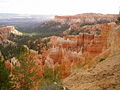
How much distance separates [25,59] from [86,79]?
8.21 meters

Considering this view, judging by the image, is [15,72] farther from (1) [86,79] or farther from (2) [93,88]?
(2) [93,88]

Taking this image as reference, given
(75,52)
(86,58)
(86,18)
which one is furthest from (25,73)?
(86,18)

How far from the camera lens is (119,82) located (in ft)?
27.8

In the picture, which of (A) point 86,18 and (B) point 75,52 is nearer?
(B) point 75,52

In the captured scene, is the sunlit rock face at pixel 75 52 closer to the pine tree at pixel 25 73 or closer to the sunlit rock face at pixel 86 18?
the pine tree at pixel 25 73

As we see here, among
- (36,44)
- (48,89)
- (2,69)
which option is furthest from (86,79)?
(36,44)

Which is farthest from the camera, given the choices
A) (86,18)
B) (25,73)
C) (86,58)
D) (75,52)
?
(86,18)

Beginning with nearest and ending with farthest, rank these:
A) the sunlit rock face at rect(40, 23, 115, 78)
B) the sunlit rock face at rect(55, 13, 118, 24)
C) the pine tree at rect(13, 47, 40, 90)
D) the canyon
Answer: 1. the canyon
2. the pine tree at rect(13, 47, 40, 90)
3. the sunlit rock face at rect(40, 23, 115, 78)
4. the sunlit rock face at rect(55, 13, 118, 24)

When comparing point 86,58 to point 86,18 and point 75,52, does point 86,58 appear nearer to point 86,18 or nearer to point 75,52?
point 75,52

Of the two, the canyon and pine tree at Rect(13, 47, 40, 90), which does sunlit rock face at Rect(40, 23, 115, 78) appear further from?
pine tree at Rect(13, 47, 40, 90)

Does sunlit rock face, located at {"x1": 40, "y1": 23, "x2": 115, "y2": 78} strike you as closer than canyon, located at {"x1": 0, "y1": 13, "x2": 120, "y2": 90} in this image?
No

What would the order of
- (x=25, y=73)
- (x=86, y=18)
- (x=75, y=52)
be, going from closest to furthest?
(x=25, y=73) < (x=75, y=52) < (x=86, y=18)

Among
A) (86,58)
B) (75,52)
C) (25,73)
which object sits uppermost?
(25,73)

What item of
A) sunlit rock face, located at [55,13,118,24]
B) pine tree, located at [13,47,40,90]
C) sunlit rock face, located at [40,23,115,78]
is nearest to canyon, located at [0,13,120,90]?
sunlit rock face, located at [40,23,115,78]
